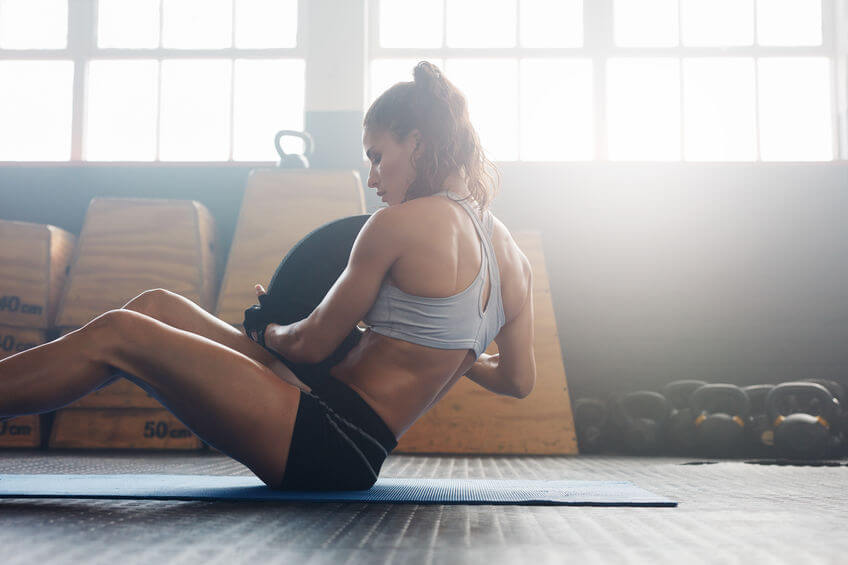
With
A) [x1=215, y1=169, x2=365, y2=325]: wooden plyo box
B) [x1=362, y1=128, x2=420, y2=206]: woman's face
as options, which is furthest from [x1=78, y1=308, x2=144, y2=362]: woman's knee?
[x1=215, y1=169, x2=365, y2=325]: wooden plyo box

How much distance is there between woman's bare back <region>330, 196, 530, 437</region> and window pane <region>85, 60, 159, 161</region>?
3438mm

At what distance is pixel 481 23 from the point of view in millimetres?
4457

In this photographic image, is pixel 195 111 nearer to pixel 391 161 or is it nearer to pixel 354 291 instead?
pixel 391 161

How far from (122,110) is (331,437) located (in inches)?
145

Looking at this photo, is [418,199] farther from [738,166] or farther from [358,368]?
[738,166]

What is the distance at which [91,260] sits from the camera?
3.53m

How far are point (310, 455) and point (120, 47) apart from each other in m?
3.87

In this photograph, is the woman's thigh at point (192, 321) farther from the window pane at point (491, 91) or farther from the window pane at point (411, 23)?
the window pane at point (411, 23)

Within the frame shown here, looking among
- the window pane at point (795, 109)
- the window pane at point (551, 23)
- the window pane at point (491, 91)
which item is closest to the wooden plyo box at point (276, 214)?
the window pane at point (491, 91)

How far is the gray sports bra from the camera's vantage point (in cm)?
139

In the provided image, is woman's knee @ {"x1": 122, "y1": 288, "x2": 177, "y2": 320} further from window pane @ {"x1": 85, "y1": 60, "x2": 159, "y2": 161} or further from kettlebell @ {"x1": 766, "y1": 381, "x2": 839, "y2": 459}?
window pane @ {"x1": 85, "y1": 60, "x2": 159, "y2": 161}

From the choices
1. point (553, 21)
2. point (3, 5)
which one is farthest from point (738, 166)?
point (3, 5)

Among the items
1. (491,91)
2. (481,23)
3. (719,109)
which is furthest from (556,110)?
(719,109)

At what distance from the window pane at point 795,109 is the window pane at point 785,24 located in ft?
0.42
